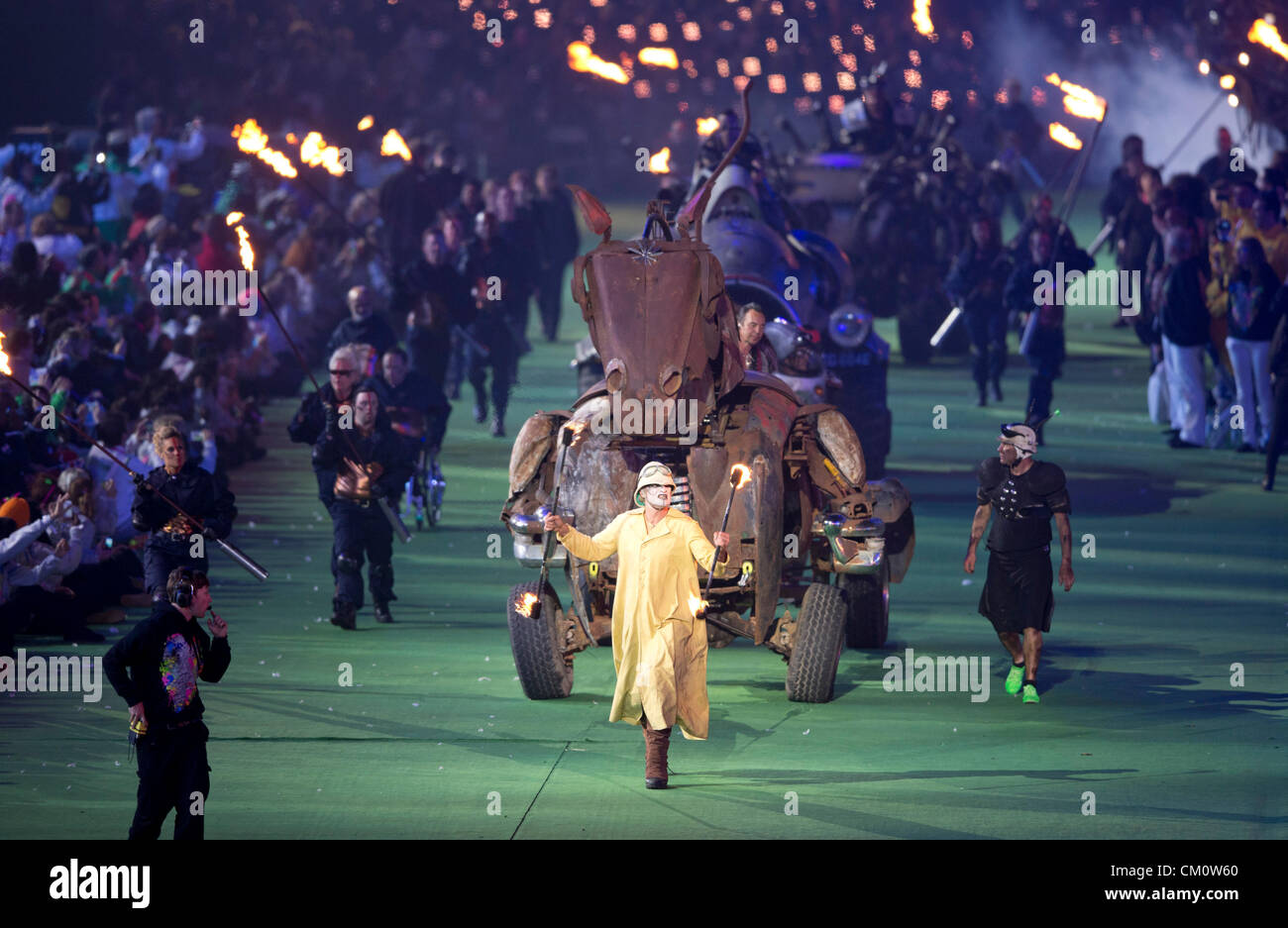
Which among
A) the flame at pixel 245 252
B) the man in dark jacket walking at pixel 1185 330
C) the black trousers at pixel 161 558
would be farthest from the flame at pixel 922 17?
the black trousers at pixel 161 558

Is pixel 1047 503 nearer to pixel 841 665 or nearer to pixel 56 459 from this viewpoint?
pixel 841 665

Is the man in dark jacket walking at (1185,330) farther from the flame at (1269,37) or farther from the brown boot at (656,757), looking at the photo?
the brown boot at (656,757)

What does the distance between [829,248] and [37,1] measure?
53.9 feet

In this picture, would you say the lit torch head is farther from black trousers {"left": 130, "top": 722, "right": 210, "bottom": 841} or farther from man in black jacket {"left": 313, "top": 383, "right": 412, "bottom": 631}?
black trousers {"left": 130, "top": 722, "right": 210, "bottom": 841}

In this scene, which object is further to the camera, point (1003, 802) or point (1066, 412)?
point (1066, 412)

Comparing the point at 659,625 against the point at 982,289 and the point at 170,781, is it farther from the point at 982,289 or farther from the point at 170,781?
the point at 982,289

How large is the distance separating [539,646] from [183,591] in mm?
3981

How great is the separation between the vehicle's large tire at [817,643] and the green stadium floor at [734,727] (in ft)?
0.59

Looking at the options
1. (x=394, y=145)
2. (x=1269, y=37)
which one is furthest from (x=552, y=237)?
(x=1269, y=37)

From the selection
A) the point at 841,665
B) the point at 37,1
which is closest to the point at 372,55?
the point at 37,1

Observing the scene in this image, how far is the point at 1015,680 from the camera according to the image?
1522cm

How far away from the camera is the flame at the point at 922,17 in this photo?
48.4 m

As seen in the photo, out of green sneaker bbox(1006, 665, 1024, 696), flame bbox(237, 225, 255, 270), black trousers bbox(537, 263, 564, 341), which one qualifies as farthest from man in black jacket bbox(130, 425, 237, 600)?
black trousers bbox(537, 263, 564, 341)

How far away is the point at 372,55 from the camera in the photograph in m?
45.7
